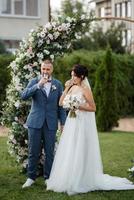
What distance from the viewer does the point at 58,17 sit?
10.1m

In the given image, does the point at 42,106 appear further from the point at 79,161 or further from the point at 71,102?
the point at 79,161

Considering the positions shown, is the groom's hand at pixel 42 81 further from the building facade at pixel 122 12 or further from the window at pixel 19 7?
the building facade at pixel 122 12

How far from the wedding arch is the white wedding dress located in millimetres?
1214

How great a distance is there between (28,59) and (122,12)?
40016 mm

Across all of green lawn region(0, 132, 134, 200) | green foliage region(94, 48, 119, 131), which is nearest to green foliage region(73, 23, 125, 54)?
green foliage region(94, 48, 119, 131)

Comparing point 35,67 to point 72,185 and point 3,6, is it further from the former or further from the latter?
point 3,6

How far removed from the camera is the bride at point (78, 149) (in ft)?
29.7

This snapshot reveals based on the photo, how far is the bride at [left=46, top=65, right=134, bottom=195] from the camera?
29.7 feet

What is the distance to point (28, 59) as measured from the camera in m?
10.2

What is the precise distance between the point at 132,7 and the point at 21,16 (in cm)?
1487

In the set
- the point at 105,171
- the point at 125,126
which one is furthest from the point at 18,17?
the point at 105,171

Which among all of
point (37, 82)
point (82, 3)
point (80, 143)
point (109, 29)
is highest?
point (82, 3)

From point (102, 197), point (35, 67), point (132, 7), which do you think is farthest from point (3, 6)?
point (102, 197)

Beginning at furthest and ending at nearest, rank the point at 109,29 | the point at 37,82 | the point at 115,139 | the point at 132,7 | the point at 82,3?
the point at 82,3, the point at 132,7, the point at 109,29, the point at 115,139, the point at 37,82
